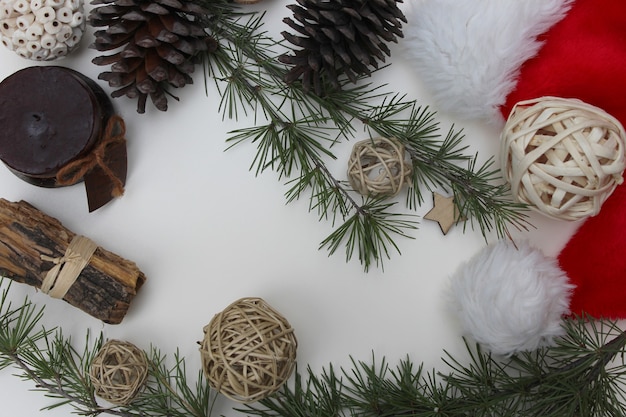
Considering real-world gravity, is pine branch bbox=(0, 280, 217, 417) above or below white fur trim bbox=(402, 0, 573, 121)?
below

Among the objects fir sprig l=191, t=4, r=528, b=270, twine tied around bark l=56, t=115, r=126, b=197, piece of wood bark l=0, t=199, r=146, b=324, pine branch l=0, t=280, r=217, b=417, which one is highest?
fir sprig l=191, t=4, r=528, b=270

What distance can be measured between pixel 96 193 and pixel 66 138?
9 centimetres

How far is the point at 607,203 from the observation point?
81cm

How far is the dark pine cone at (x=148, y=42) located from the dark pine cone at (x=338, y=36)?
0.13m

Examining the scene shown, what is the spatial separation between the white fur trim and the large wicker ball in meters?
0.07

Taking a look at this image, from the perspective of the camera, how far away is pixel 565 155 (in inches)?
27.3

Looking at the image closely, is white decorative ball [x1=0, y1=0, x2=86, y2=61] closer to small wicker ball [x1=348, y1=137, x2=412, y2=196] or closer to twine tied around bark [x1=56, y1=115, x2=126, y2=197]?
twine tied around bark [x1=56, y1=115, x2=126, y2=197]

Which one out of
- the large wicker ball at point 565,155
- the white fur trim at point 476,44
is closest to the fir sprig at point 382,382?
the large wicker ball at point 565,155

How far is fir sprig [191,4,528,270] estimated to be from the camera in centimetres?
77

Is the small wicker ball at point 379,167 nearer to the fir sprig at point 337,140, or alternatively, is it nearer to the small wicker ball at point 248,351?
the fir sprig at point 337,140

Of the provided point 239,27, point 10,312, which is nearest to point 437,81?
point 239,27

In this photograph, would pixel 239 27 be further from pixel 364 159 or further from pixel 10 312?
pixel 10 312

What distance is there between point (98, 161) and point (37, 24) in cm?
19

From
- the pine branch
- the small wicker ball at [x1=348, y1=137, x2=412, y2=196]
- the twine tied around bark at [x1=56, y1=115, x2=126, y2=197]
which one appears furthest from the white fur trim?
the pine branch
